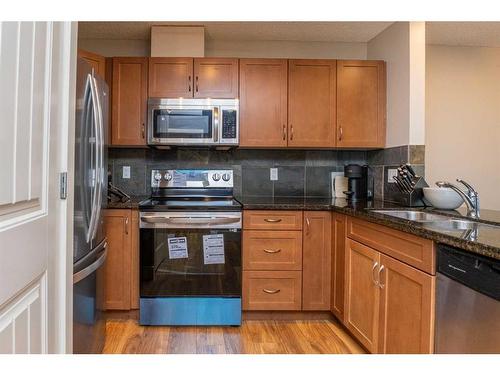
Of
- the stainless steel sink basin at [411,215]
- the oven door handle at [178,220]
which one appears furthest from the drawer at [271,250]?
the stainless steel sink basin at [411,215]

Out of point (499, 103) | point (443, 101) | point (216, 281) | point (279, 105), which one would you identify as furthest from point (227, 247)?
point (499, 103)

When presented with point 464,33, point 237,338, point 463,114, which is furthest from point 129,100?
point 463,114

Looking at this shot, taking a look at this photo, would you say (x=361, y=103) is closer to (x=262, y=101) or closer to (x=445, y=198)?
(x=262, y=101)

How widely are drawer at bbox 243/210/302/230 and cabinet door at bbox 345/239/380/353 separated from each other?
45 centimetres

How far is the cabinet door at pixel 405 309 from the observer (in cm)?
151

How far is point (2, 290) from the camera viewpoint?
72cm

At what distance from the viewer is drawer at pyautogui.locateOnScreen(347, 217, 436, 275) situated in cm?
151

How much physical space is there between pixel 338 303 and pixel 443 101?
2.19 metres

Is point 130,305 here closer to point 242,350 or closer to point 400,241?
point 242,350

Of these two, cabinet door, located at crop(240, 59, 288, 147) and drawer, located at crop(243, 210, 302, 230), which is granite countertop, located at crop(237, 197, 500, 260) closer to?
drawer, located at crop(243, 210, 302, 230)

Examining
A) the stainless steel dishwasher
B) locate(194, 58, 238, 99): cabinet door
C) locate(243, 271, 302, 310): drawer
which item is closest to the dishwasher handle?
the stainless steel dishwasher

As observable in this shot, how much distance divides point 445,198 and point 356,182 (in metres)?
0.97

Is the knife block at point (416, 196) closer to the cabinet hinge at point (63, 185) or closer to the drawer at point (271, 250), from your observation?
the drawer at point (271, 250)

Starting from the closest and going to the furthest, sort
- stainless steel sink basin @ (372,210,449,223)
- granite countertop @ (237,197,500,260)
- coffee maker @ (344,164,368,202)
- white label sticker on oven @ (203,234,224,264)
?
granite countertop @ (237,197,500,260) < stainless steel sink basin @ (372,210,449,223) < white label sticker on oven @ (203,234,224,264) < coffee maker @ (344,164,368,202)
